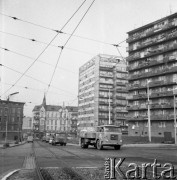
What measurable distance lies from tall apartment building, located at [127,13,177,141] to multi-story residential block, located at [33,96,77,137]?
2911 inches

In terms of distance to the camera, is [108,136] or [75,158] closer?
[75,158]

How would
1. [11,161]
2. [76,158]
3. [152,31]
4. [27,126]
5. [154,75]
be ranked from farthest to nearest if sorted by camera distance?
[27,126], [152,31], [154,75], [76,158], [11,161]

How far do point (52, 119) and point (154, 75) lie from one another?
292ft

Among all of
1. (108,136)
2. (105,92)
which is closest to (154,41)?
(105,92)

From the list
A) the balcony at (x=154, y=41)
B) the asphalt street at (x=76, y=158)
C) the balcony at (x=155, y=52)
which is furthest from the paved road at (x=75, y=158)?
the balcony at (x=154, y=41)

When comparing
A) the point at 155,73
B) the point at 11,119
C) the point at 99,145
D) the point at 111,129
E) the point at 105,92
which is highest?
the point at 155,73

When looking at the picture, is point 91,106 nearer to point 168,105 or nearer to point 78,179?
point 168,105

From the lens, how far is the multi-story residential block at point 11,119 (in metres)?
93.4

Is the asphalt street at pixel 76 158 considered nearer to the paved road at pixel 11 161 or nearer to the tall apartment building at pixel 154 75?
the paved road at pixel 11 161

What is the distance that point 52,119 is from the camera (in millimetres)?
144125

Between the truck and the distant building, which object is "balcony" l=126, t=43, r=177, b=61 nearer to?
the truck

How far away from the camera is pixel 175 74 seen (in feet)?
199

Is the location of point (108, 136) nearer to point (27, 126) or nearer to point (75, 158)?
point (75, 158)

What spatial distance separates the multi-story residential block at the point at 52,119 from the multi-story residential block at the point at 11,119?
37.5 m
